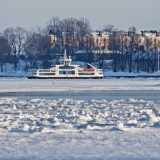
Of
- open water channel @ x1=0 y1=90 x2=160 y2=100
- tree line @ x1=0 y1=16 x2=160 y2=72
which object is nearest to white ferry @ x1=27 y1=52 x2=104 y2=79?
tree line @ x1=0 y1=16 x2=160 y2=72

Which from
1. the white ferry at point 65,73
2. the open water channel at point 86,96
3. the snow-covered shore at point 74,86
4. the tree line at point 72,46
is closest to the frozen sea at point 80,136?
the open water channel at point 86,96

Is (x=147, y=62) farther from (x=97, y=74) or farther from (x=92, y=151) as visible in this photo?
(x=92, y=151)

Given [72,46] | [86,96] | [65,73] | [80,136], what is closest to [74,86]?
[86,96]

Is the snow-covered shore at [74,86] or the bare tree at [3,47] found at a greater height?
the bare tree at [3,47]

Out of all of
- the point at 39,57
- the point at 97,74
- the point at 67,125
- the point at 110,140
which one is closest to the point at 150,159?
the point at 110,140

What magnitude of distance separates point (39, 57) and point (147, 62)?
18402mm

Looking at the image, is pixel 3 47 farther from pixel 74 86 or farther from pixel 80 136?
pixel 80 136

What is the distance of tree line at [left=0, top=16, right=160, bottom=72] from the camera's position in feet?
294

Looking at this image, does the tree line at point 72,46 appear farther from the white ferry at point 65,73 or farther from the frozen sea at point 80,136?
the frozen sea at point 80,136

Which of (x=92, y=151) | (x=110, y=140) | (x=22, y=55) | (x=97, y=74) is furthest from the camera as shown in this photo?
(x=22, y=55)

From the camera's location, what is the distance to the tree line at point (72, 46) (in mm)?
89688

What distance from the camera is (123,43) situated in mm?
93250

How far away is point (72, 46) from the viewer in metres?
95.2

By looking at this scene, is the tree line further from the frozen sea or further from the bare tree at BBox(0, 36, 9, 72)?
the frozen sea
